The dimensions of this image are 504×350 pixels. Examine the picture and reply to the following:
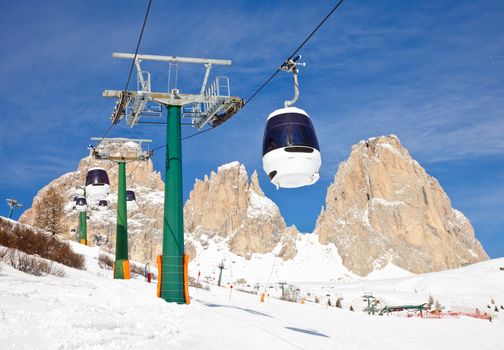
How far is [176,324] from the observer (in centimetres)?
805

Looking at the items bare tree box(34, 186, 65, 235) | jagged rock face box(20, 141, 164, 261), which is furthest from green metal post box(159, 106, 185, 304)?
jagged rock face box(20, 141, 164, 261)

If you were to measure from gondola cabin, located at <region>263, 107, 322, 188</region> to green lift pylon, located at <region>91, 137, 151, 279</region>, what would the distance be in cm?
1636

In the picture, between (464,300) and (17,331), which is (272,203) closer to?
(464,300)

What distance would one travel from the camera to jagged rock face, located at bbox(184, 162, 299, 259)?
175 metres

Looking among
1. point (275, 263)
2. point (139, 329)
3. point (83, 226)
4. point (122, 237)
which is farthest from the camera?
point (275, 263)

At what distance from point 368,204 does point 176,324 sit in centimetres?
15515

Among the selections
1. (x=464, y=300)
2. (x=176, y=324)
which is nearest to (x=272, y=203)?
(x=464, y=300)

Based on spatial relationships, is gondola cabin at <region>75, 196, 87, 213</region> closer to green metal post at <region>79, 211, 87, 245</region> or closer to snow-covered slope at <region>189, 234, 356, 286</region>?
green metal post at <region>79, 211, 87, 245</region>

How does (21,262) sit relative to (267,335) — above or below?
above

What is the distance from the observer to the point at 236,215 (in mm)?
178375

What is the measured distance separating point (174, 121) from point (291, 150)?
315 inches

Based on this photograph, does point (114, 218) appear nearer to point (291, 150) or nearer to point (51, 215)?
point (51, 215)

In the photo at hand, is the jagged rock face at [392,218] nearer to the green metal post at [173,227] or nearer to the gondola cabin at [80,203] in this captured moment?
the gondola cabin at [80,203]

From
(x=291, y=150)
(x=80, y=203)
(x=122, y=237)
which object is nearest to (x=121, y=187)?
(x=122, y=237)
